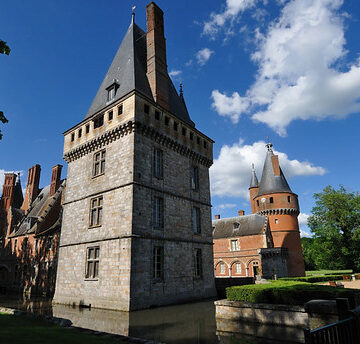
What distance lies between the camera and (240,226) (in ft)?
129

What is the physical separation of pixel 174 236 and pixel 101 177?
18.8 feet

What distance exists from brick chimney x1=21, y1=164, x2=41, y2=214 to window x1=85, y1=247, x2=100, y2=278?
24.3 m

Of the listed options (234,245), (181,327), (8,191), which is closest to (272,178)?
(234,245)

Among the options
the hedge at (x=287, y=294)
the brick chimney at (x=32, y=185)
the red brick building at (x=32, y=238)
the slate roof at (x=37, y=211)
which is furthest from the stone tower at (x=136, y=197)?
the brick chimney at (x=32, y=185)

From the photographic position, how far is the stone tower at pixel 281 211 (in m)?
36.2

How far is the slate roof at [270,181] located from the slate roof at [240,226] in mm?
3940

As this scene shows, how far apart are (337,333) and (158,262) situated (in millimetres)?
11142

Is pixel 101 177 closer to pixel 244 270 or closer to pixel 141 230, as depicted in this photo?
pixel 141 230

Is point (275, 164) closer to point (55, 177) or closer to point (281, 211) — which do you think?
point (281, 211)

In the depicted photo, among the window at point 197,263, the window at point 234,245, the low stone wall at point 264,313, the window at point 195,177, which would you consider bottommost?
the low stone wall at point 264,313

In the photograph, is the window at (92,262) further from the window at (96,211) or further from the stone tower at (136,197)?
the window at (96,211)

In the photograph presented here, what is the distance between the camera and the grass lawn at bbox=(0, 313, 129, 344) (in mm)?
6066

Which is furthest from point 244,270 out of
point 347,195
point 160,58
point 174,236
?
point 160,58

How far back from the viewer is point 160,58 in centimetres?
2031
